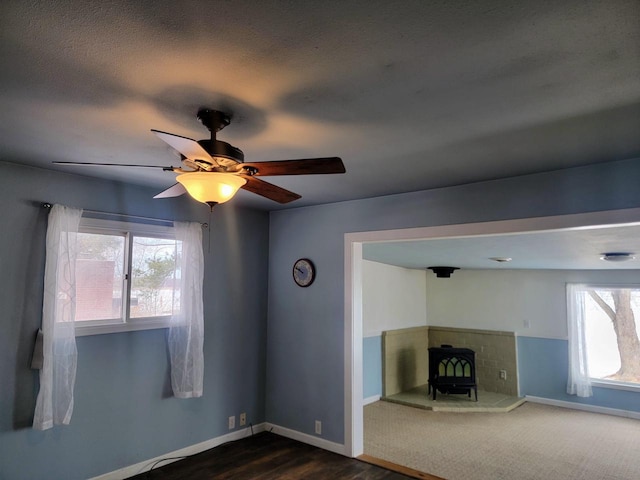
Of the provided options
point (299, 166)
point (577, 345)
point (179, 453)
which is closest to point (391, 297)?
point (577, 345)

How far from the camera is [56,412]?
2.87 meters

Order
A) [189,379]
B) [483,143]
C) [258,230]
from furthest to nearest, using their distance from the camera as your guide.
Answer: [258,230], [189,379], [483,143]

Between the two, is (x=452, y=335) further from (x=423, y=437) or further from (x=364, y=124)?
(x=364, y=124)

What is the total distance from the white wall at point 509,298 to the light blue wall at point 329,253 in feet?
13.3

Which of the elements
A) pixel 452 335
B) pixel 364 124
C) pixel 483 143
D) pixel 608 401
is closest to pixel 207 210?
pixel 364 124

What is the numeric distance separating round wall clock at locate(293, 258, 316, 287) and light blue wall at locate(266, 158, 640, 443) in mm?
64

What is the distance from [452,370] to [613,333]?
7.60 ft

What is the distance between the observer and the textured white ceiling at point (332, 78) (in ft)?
4.11

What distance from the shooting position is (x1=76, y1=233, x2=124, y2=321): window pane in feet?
10.4

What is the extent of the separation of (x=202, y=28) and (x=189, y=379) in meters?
3.05

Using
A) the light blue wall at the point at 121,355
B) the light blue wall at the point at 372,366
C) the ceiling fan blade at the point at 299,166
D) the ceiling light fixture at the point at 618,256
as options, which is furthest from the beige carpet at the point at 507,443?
the ceiling fan blade at the point at 299,166

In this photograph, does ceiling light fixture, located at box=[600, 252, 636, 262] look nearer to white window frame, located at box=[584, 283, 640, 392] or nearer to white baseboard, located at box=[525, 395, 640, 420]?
white window frame, located at box=[584, 283, 640, 392]

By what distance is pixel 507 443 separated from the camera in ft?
14.5

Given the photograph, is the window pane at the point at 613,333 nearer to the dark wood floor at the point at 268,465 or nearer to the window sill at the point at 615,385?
the window sill at the point at 615,385
